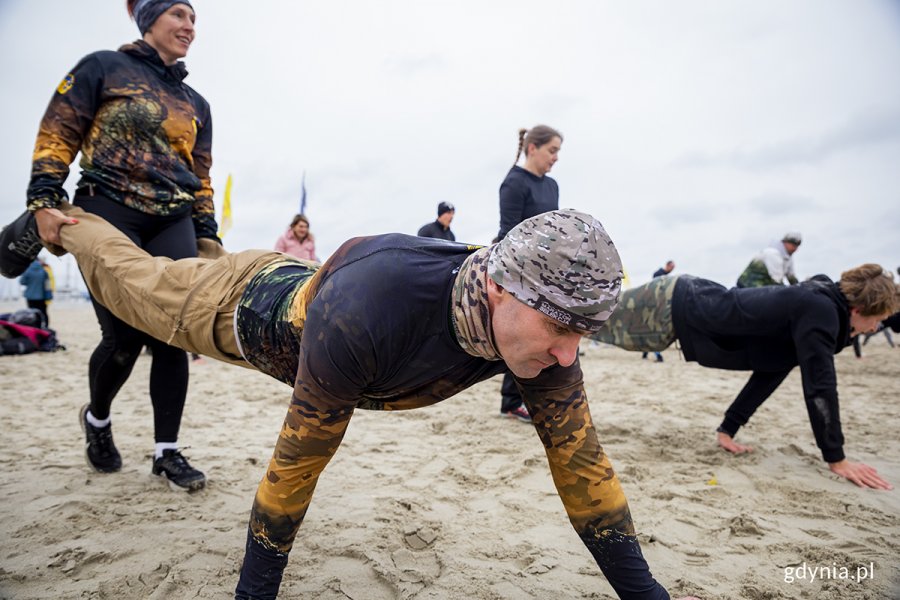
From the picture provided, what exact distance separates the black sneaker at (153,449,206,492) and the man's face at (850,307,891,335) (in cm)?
363

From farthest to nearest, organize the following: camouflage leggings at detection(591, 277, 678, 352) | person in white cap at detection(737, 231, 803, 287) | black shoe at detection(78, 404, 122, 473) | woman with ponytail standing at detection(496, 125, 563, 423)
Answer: person in white cap at detection(737, 231, 803, 287), woman with ponytail standing at detection(496, 125, 563, 423), camouflage leggings at detection(591, 277, 678, 352), black shoe at detection(78, 404, 122, 473)

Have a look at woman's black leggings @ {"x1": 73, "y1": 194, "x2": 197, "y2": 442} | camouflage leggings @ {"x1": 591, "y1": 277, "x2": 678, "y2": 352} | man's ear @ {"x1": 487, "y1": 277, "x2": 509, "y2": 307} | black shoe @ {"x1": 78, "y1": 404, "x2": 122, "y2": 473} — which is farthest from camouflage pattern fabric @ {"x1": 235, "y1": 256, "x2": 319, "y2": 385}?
camouflage leggings @ {"x1": 591, "y1": 277, "x2": 678, "y2": 352}

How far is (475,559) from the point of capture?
80.7 inches

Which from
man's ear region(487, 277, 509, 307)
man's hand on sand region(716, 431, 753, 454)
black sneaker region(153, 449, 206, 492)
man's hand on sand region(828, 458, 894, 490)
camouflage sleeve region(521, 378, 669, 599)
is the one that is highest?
man's ear region(487, 277, 509, 307)

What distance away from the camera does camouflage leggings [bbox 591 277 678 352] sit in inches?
133

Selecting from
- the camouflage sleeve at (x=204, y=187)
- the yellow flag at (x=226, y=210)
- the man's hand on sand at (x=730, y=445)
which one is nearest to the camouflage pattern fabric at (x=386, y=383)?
the camouflage sleeve at (x=204, y=187)

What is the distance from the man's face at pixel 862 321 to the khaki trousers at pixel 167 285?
3155 mm

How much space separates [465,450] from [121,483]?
6.19 ft

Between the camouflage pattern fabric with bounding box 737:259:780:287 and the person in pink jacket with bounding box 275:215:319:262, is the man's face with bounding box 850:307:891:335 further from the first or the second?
the person in pink jacket with bounding box 275:215:319:262

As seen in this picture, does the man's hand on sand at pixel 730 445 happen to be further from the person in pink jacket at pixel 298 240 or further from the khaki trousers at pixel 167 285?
the person in pink jacket at pixel 298 240

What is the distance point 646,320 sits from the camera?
3.44 meters

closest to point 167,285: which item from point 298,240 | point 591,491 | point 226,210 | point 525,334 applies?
point 525,334

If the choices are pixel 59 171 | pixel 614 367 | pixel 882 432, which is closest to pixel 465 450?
pixel 59 171

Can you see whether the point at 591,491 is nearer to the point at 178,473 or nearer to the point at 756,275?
the point at 178,473
